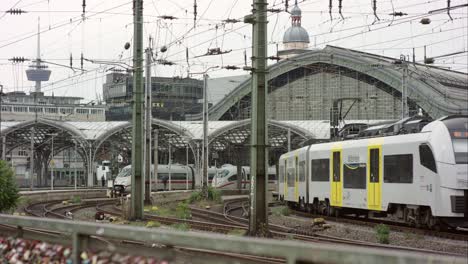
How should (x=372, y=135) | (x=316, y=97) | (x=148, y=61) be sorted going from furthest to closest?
(x=316, y=97)
(x=148, y=61)
(x=372, y=135)

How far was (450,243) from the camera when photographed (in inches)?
693

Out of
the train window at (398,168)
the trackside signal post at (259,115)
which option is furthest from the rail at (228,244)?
the train window at (398,168)

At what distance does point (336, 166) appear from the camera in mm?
27547

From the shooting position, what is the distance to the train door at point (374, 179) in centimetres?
2347

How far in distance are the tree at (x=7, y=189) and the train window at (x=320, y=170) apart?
1268 centimetres

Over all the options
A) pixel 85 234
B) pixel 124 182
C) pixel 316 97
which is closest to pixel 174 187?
pixel 124 182

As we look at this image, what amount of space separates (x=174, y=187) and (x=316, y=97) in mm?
31533

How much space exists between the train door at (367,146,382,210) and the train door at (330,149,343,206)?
9.07ft

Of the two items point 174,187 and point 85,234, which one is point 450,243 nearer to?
point 85,234

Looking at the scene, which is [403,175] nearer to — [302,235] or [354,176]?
[354,176]

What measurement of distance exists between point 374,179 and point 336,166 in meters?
3.75

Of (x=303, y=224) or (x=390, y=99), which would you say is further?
(x=390, y=99)

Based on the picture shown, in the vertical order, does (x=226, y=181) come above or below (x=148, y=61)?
below

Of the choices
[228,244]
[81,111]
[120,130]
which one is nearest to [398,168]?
[228,244]
